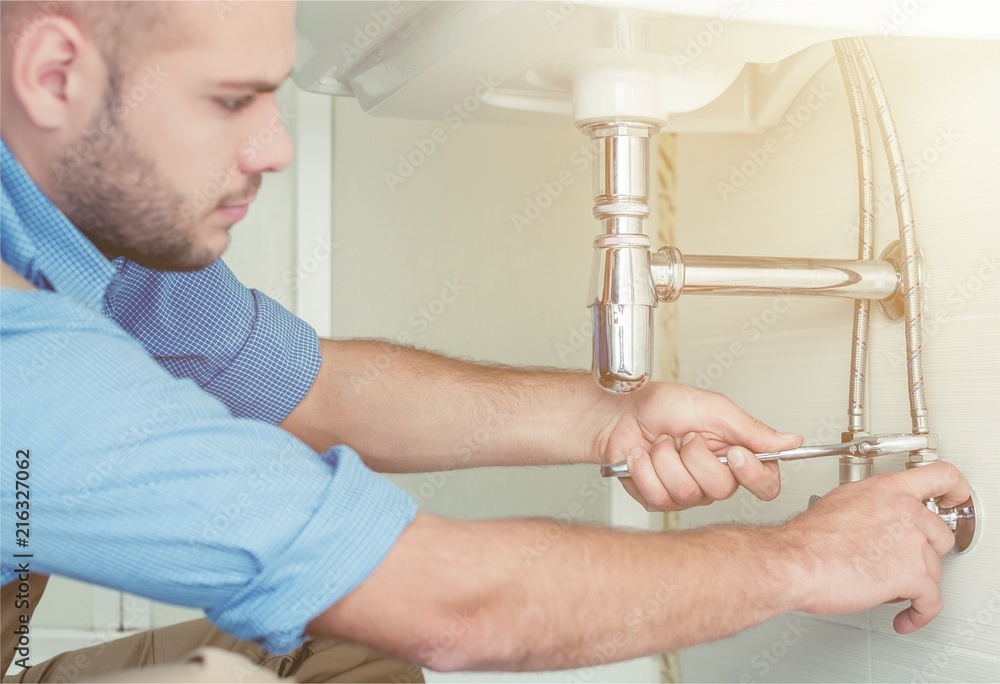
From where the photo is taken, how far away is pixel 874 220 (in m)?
0.80

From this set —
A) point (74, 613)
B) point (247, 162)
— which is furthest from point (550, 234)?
point (74, 613)

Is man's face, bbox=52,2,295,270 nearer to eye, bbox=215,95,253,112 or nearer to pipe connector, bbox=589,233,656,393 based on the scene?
eye, bbox=215,95,253,112

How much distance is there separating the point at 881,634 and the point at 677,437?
0.25 m

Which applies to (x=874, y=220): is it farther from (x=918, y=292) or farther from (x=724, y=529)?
(x=724, y=529)

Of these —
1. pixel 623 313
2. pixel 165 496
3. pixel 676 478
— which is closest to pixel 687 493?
pixel 676 478

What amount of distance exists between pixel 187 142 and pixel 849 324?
0.57 meters

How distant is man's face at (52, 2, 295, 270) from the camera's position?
0.63 metres

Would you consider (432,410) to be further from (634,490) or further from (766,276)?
(766,276)

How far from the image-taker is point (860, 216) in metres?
0.78

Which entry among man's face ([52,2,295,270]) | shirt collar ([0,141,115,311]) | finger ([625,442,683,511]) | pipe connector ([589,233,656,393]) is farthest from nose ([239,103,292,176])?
finger ([625,442,683,511])

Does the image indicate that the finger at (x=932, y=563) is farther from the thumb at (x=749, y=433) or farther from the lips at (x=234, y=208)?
the lips at (x=234, y=208)

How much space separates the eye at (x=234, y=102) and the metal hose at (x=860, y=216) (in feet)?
1.49

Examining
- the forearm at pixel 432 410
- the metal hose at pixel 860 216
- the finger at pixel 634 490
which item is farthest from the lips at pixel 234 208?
the metal hose at pixel 860 216

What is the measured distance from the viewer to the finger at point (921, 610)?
66 centimetres
